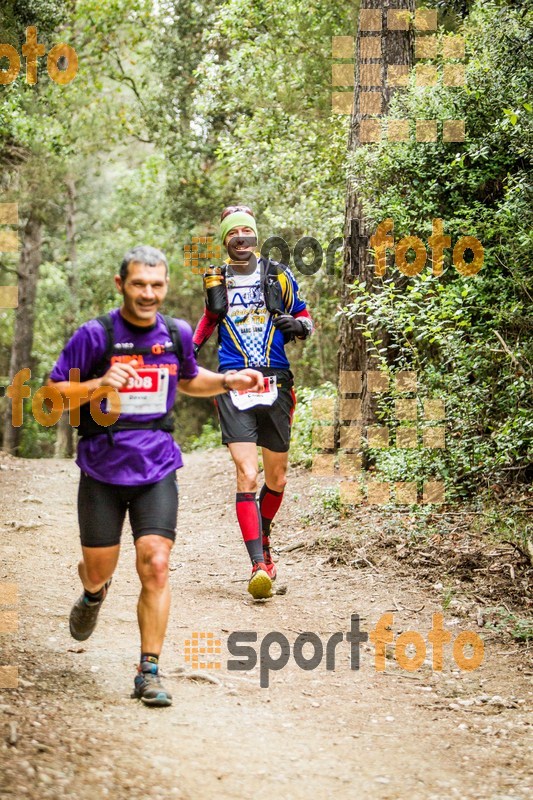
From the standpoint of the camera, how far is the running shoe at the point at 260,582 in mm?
6160

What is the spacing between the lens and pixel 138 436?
432 centimetres

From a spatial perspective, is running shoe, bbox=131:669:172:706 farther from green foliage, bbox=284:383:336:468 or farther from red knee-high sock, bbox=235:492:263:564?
green foliage, bbox=284:383:336:468

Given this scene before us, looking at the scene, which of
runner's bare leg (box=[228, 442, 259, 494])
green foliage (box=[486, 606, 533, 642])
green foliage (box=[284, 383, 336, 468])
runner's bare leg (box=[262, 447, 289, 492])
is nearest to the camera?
green foliage (box=[486, 606, 533, 642])

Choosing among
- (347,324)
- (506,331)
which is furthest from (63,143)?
(506,331)

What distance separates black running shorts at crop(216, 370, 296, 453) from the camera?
645cm

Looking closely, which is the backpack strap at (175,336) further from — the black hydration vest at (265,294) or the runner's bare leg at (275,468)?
the runner's bare leg at (275,468)

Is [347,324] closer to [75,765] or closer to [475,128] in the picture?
[475,128]

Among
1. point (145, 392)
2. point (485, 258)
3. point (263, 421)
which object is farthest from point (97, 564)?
point (485, 258)

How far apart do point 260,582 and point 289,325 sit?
1846mm

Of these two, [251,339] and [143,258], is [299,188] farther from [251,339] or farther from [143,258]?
[143,258]

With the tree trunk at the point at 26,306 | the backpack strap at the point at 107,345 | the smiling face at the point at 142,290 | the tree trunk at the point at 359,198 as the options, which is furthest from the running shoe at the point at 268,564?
the tree trunk at the point at 26,306

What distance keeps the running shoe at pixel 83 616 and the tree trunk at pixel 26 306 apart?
18.1m

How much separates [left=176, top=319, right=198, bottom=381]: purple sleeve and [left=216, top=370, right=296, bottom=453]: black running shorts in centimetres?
188

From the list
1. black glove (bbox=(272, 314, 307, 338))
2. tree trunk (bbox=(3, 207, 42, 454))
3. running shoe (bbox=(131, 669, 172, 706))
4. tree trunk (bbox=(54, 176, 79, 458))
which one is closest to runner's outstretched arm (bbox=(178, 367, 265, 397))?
running shoe (bbox=(131, 669, 172, 706))
